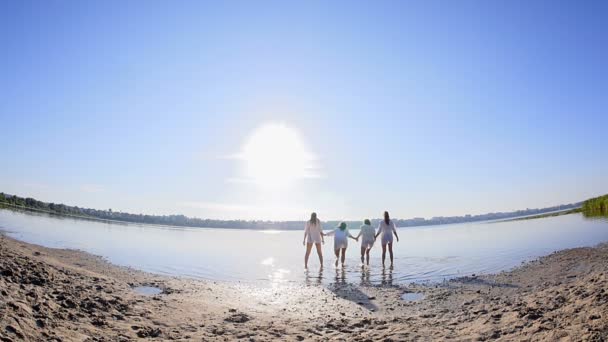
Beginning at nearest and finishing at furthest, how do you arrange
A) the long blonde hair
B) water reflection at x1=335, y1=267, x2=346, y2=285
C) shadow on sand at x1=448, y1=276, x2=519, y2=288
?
1. shadow on sand at x1=448, y1=276, x2=519, y2=288
2. water reflection at x1=335, y1=267, x2=346, y2=285
3. the long blonde hair

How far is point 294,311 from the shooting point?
29.1 feet

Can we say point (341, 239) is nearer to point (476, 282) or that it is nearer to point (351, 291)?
point (351, 291)

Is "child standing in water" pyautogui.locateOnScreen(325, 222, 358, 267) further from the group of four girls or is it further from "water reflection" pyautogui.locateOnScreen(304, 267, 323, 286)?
"water reflection" pyautogui.locateOnScreen(304, 267, 323, 286)

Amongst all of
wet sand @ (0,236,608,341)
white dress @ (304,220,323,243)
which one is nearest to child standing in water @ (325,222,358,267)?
white dress @ (304,220,323,243)

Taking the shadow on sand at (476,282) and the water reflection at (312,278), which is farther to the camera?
the water reflection at (312,278)

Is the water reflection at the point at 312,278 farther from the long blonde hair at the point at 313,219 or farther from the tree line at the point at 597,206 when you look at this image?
the tree line at the point at 597,206

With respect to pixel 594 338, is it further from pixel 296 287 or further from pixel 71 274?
pixel 71 274

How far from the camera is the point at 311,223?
58.1ft

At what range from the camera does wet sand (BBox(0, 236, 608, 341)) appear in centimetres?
572

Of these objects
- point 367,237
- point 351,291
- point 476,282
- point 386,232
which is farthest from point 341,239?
point 476,282

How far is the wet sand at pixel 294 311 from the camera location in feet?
18.8

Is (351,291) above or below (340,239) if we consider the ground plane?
below

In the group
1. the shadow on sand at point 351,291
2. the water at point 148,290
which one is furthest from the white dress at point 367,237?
the water at point 148,290

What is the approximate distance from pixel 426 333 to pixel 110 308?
243 inches
